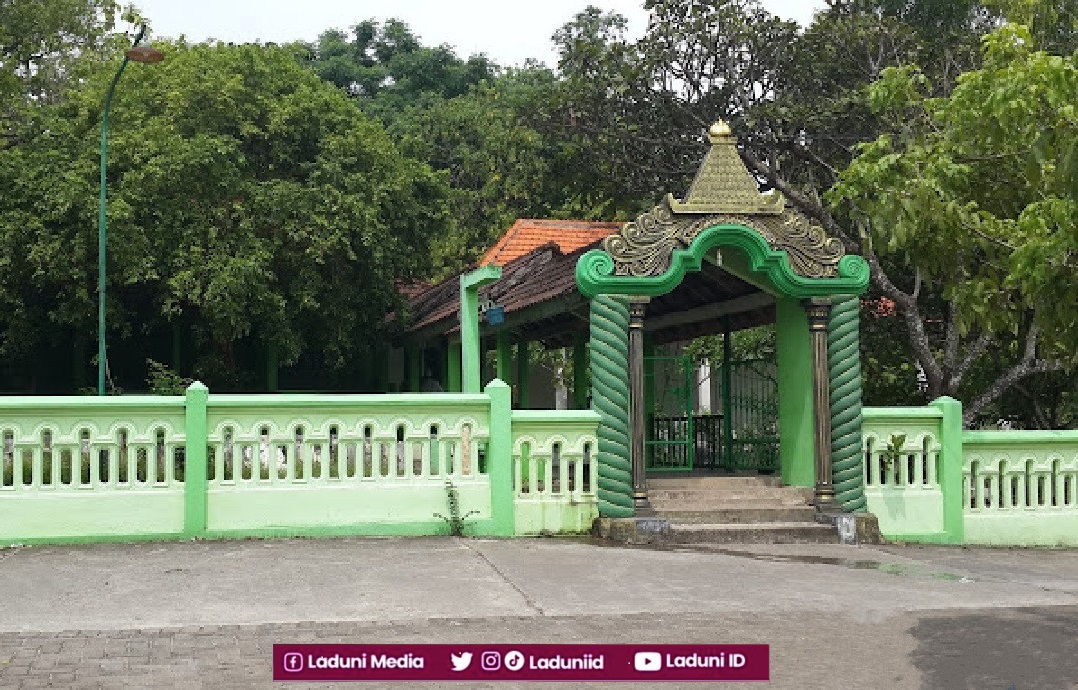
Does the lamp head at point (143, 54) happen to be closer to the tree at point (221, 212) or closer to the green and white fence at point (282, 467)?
the tree at point (221, 212)

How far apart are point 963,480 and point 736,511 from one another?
254cm

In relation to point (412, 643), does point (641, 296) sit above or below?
above

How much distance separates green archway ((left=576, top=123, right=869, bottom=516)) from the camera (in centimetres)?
1161

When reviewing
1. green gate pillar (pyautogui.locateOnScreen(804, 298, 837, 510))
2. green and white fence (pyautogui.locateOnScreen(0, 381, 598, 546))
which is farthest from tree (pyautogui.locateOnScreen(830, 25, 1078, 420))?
green and white fence (pyautogui.locateOnScreen(0, 381, 598, 546))

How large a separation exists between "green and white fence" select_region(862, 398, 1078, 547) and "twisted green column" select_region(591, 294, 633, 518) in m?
2.61

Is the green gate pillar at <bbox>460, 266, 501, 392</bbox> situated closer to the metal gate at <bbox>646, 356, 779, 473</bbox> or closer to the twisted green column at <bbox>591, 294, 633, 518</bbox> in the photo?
the metal gate at <bbox>646, 356, 779, 473</bbox>

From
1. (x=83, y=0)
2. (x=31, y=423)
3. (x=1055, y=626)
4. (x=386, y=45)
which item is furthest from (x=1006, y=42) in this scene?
(x=386, y=45)

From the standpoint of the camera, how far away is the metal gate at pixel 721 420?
47.8 ft

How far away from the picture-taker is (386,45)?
6084 centimetres

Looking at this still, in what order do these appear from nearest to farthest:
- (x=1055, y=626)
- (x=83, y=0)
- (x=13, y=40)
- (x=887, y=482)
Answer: (x=1055, y=626) → (x=887, y=482) → (x=13, y=40) → (x=83, y=0)

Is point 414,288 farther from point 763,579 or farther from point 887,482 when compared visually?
point 763,579

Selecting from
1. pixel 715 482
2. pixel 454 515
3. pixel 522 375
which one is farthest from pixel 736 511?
pixel 522 375

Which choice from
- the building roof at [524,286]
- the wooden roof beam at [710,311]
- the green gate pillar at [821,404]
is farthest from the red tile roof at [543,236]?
the green gate pillar at [821,404]

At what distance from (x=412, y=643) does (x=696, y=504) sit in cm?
583
